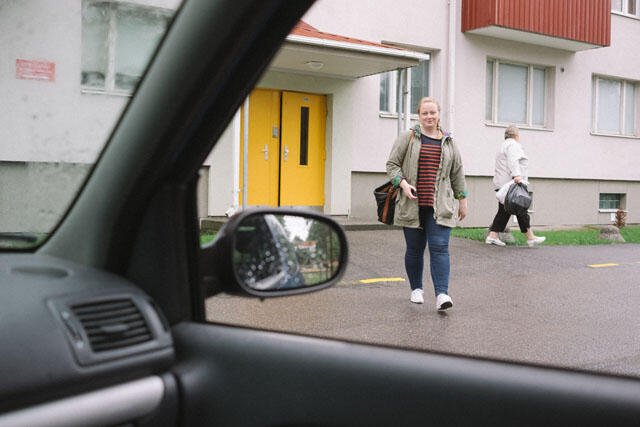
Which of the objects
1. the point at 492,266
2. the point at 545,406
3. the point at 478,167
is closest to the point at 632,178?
the point at 478,167

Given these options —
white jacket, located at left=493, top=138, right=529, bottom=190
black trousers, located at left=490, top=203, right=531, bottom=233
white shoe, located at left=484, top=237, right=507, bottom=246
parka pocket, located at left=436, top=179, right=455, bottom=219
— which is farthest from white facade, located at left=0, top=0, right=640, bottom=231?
white jacket, located at left=493, top=138, right=529, bottom=190

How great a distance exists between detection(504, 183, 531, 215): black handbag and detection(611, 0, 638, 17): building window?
10.5 metres

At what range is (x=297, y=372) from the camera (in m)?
1.37

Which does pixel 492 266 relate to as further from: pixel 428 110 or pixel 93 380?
pixel 93 380

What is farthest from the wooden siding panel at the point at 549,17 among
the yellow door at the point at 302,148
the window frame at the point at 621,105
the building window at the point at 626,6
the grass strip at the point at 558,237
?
the grass strip at the point at 558,237

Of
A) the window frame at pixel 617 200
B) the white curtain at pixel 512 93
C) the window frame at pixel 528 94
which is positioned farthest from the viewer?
the window frame at pixel 617 200

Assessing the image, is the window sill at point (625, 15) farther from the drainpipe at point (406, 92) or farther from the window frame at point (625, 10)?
the drainpipe at point (406, 92)

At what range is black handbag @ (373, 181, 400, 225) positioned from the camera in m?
6.27

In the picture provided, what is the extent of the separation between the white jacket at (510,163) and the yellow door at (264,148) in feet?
12.3

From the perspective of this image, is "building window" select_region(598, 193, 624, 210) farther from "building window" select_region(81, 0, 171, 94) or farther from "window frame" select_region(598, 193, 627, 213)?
"building window" select_region(81, 0, 171, 94)

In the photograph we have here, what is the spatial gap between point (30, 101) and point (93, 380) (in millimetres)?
580

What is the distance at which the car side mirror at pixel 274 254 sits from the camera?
54.0 inches

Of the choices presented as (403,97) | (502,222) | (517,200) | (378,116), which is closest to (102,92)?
(517,200)

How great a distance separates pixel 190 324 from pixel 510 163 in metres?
10.2
